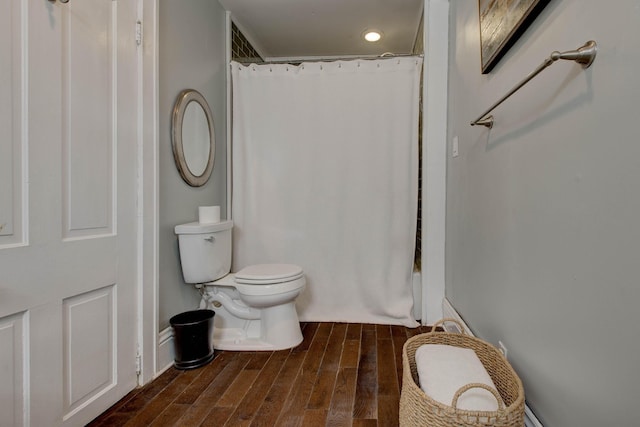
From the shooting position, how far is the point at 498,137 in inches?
53.0

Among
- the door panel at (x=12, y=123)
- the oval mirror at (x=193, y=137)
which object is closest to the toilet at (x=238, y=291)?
the oval mirror at (x=193, y=137)

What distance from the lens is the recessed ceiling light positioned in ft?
9.07

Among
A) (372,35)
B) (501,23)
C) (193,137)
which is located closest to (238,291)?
(193,137)

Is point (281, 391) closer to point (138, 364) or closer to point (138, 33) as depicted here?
point (138, 364)

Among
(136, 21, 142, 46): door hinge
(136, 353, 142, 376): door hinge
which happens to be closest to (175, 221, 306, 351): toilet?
(136, 353, 142, 376): door hinge

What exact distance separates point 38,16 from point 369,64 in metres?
1.86

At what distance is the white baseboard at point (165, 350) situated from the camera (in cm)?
170

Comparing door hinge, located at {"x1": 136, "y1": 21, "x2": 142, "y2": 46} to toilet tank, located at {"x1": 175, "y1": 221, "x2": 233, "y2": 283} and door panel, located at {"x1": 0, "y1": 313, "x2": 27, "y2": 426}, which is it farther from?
door panel, located at {"x1": 0, "y1": 313, "x2": 27, "y2": 426}

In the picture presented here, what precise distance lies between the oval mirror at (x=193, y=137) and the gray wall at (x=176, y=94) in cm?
4

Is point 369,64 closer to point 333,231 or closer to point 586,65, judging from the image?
point 333,231

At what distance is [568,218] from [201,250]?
169 cm

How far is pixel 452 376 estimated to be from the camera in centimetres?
109

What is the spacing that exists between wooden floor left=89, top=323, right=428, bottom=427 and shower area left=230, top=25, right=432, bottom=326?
464 mm

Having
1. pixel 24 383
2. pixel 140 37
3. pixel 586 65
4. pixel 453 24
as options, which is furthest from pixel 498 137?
pixel 24 383
